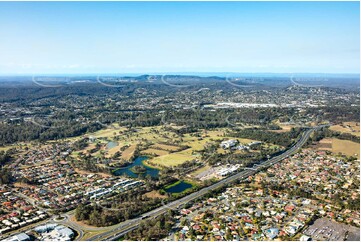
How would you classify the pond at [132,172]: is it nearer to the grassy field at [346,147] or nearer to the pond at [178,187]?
the pond at [178,187]

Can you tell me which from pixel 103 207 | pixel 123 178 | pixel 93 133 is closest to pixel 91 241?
pixel 103 207

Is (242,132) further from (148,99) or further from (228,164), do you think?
(148,99)

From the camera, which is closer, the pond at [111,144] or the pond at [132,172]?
the pond at [132,172]

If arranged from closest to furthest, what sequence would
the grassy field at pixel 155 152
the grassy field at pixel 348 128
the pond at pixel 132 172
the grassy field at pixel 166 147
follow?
the pond at pixel 132 172
the grassy field at pixel 155 152
the grassy field at pixel 166 147
the grassy field at pixel 348 128

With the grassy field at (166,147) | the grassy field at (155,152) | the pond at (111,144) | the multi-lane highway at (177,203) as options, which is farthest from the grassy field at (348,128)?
the pond at (111,144)

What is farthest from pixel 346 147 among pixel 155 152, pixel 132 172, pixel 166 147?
pixel 132 172

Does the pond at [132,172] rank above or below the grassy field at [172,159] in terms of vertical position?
below

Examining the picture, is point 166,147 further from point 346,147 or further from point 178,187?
point 346,147

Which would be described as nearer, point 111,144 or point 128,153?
point 128,153

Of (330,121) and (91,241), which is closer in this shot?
(91,241)
